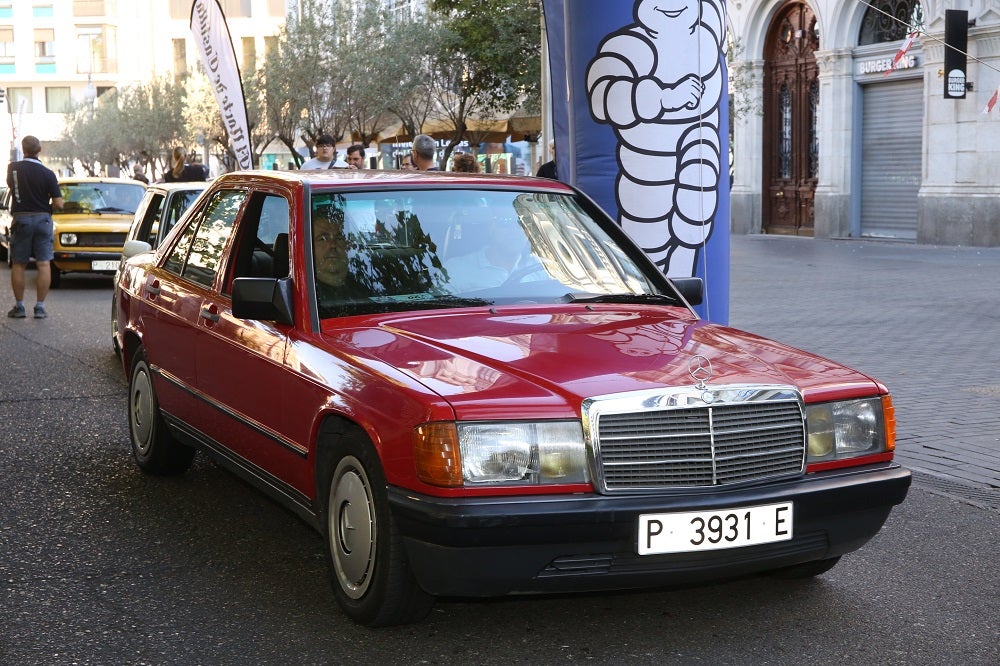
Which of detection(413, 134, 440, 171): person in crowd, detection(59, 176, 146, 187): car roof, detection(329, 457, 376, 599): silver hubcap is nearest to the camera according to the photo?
detection(329, 457, 376, 599): silver hubcap

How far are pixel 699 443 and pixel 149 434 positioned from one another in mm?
3331

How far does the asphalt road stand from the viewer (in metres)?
4.06

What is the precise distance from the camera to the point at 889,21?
86.8 feet

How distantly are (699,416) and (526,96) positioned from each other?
31.4m

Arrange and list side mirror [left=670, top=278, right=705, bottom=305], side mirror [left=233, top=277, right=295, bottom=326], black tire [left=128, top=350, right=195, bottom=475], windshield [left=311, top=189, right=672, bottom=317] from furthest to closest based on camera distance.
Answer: black tire [left=128, top=350, right=195, bottom=475], side mirror [left=670, top=278, right=705, bottom=305], windshield [left=311, top=189, right=672, bottom=317], side mirror [left=233, top=277, right=295, bottom=326]

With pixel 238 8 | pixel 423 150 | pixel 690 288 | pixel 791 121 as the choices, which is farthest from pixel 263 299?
pixel 238 8

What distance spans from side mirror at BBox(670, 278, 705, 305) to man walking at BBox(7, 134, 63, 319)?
10.2 metres

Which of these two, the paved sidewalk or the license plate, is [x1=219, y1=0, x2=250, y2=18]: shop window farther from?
the license plate

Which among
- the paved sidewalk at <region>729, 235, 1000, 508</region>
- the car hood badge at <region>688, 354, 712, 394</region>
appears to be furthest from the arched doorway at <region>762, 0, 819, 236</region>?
the car hood badge at <region>688, 354, 712, 394</region>

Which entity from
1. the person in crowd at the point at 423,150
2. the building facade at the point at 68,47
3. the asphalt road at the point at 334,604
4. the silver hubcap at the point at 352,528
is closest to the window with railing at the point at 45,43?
the building facade at the point at 68,47

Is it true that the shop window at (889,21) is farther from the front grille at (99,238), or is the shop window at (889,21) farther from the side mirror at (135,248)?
the side mirror at (135,248)

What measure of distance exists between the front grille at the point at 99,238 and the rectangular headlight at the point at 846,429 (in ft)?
51.1

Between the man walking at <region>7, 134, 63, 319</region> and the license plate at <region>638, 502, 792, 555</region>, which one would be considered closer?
the license plate at <region>638, 502, 792, 555</region>

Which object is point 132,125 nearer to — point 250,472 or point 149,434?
point 149,434
